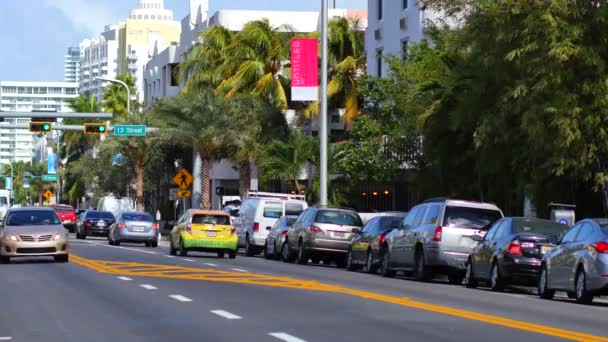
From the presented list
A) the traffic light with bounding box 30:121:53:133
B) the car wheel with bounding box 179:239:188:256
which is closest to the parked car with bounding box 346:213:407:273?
the car wheel with bounding box 179:239:188:256

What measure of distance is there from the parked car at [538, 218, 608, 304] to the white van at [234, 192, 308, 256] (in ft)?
73.1

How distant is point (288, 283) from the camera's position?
27734 mm

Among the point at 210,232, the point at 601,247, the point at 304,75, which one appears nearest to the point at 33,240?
the point at 210,232

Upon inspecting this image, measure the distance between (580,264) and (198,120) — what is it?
45.6m

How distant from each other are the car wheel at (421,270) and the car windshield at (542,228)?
10.9 feet

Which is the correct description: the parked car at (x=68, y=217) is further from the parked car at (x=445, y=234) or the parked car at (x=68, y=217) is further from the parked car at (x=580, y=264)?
the parked car at (x=580, y=264)

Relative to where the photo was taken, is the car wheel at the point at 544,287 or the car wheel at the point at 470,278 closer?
the car wheel at the point at 544,287

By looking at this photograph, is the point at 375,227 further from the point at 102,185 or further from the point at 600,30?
the point at 102,185

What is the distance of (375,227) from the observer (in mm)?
36188

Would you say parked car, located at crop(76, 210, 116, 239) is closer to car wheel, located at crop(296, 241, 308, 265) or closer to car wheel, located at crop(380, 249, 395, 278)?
car wheel, located at crop(296, 241, 308, 265)

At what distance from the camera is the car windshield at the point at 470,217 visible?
30.4 meters

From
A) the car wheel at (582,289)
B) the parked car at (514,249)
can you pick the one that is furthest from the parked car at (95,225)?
the car wheel at (582,289)

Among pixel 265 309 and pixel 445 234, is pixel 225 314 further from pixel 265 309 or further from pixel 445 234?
pixel 445 234

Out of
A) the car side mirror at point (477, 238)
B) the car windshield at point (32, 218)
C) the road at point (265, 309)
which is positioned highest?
the car windshield at point (32, 218)
